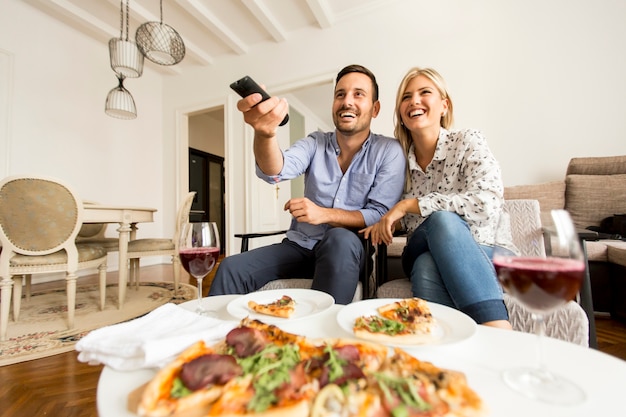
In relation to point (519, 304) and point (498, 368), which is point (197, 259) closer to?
point (498, 368)

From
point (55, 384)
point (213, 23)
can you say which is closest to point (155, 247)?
point (55, 384)

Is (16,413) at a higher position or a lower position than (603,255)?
lower

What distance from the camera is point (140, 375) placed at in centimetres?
42

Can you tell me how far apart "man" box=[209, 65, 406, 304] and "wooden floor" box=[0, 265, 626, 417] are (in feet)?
2.33

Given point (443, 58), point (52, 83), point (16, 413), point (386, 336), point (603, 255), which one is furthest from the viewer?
point (52, 83)

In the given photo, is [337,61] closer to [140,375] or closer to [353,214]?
[353,214]

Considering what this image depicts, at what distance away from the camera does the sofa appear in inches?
69.2

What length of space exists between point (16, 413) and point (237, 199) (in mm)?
3242

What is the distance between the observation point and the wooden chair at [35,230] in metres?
1.70

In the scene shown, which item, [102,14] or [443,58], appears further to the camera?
[102,14]

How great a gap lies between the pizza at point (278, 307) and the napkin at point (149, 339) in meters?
0.11

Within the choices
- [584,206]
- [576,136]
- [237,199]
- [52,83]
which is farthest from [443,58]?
[52,83]

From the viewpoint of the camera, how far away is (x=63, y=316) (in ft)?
7.00

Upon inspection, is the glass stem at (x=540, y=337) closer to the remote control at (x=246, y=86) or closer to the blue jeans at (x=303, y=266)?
the blue jeans at (x=303, y=266)
